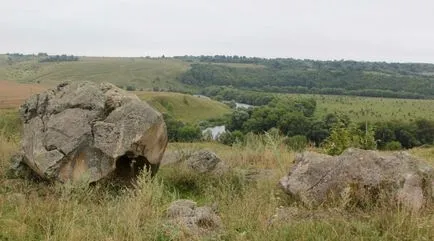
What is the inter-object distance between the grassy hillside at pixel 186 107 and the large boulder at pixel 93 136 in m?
84.0

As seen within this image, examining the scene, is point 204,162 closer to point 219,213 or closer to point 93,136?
point 93,136

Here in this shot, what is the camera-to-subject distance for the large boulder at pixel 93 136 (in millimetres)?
8789

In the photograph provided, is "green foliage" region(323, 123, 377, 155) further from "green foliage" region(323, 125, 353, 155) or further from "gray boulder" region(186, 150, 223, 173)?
"gray boulder" region(186, 150, 223, 173)

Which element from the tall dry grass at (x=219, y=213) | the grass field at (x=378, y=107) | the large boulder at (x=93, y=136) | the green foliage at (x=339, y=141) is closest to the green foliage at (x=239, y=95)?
the grass field at (x=378, y=107)

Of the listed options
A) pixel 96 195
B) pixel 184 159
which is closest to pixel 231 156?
pixel 184 159

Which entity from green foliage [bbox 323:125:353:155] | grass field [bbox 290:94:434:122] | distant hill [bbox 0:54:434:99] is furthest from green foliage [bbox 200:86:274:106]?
green foliage [bbox 323:125:353:155]

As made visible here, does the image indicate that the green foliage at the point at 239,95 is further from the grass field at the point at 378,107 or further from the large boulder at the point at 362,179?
the large boulder at the point at 362,179

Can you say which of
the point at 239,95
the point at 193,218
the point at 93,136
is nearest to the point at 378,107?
the point at 239,95

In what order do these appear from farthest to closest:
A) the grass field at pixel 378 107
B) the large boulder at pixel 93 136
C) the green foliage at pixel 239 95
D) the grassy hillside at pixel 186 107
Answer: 1. the green foliage at pixel 239 95
2. the grass field at pixel 378 107
3. the grassy hillside at pixel 186 107
4. the large boulder at pixel 93 136

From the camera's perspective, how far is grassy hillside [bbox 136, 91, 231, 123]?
9636cm

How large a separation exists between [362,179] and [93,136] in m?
4.88

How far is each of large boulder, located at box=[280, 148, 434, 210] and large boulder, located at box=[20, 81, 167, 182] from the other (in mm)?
2904

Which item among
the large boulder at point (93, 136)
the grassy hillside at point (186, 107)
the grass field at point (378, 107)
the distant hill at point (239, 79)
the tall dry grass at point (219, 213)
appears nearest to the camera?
the tall dry grass at point (219, 213)

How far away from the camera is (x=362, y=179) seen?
22.6 ft
